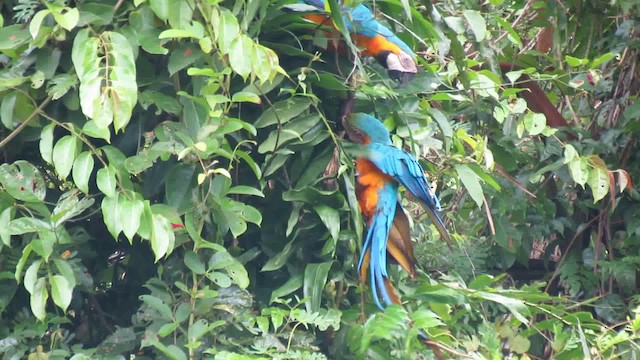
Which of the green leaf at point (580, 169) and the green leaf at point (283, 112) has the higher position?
the green leaf at point (283, 112)

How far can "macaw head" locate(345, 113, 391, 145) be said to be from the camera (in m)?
1.79

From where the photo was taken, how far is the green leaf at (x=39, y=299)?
4.83 ft

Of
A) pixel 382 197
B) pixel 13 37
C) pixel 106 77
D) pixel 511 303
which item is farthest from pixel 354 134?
pixel 13 37

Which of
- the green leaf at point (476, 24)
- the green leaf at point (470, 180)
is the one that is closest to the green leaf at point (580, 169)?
the green leaf at point (470, 180)

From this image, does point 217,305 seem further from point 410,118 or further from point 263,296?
point 410,118

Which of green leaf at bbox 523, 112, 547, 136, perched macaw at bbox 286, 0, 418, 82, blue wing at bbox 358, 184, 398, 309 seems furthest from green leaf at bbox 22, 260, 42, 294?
green leaf at bbox 523, 112, 547, 136

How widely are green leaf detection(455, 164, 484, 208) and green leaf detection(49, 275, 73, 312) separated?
34.6 inches

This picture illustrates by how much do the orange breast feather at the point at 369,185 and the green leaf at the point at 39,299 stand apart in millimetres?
669

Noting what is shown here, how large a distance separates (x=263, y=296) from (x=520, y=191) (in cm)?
109

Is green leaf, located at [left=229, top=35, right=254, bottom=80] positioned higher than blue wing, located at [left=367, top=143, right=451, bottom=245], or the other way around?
green leaf, located at [left=229, top=35, right=254, bottom=80]

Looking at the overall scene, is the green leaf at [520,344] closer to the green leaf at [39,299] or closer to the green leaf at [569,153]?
the green leaf at [569,153]

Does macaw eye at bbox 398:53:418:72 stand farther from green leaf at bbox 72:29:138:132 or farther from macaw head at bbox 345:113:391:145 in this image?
green leaf at bbox 72:29:138:132

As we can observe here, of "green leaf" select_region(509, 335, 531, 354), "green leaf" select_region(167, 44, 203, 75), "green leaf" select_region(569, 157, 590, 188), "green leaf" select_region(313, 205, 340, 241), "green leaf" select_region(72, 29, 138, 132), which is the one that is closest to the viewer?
"green leaf" select_region(72, 29, 138, 132)

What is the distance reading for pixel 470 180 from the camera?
6.32 feet
